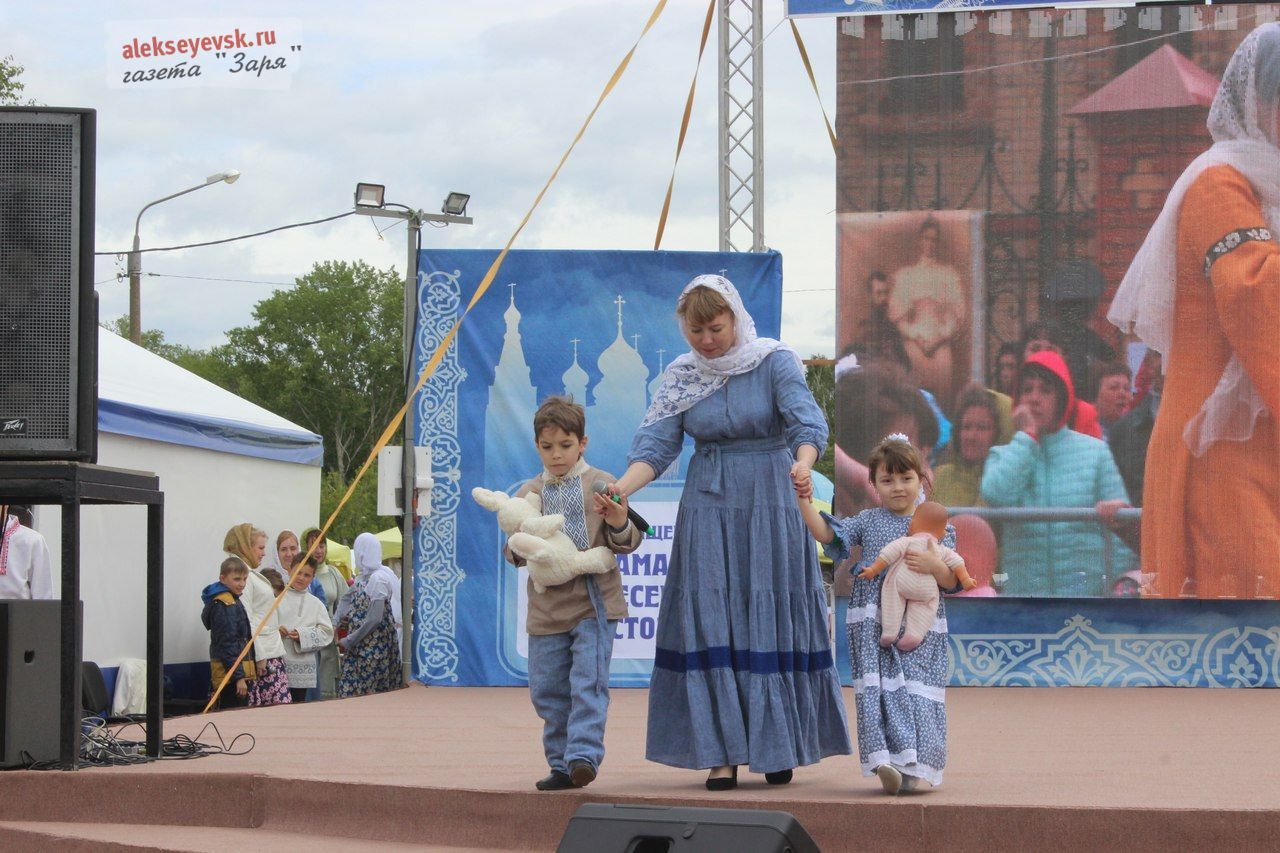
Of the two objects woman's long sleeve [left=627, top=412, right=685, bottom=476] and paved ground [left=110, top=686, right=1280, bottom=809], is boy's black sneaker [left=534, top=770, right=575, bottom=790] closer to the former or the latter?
paved ground [left=110, top=686, right=1280, bottom=809]

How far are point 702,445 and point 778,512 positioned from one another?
346mm

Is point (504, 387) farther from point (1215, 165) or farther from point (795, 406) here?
point (795, 406)

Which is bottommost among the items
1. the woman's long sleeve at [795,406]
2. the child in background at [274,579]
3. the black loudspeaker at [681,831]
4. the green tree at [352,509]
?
the green tree at [352,509]

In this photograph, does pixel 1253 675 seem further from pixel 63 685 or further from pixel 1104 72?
pixel 63 685

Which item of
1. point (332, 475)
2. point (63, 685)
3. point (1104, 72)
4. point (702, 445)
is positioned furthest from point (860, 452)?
point (332, 475)

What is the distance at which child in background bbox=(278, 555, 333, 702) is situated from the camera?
419 inches

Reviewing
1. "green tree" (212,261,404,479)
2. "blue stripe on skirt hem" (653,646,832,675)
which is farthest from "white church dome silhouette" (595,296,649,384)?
"green tree" (212,261,404,479)

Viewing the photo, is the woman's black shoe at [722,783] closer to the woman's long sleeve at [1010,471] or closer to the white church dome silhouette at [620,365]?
the woman's long sleeve at [1010,471]

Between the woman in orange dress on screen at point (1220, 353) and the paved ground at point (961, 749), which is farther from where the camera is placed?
the woman in orange dress on screen at point (1220, 353)

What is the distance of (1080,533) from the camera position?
8938 millimetres

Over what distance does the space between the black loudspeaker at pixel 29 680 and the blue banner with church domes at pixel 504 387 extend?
3.97m

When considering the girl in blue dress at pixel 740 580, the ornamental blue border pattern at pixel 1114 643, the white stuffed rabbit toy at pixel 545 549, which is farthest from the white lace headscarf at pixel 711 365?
the ornamental blue border pattern at pixel 1114 643

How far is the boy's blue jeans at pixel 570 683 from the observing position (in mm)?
4902

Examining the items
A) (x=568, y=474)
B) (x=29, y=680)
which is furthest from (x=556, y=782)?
(x=29, y=680)
